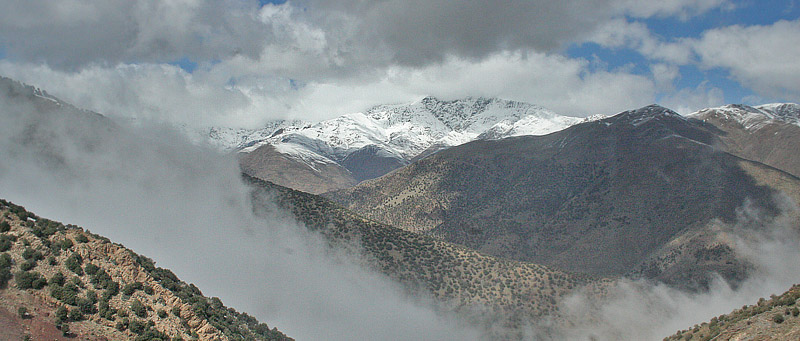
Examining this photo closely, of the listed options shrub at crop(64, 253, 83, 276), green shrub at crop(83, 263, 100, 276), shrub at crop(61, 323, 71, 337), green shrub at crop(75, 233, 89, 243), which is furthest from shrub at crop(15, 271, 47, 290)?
→ green shrub at crop(75, 233, 89, 243)

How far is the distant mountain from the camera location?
33.2m

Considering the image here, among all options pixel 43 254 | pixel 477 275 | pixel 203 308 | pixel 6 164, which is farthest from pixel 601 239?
pixel 6 164

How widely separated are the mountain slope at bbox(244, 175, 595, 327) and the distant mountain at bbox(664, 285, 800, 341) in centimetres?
6794

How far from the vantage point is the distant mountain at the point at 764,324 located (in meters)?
33.2

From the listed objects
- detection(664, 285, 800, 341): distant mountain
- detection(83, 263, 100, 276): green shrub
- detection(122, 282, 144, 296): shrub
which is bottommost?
detection(664, 285, 800, 341): distant mountain

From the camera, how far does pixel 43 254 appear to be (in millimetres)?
33438

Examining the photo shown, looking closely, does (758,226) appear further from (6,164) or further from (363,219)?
(6,164)

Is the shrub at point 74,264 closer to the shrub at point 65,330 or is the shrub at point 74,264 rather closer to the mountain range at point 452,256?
the mountain range at point 452,256

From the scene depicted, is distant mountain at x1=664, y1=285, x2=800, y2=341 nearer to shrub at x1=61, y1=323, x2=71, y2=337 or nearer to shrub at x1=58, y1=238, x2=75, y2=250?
shrub at x1=61, y1=323, x2=71, y2=337

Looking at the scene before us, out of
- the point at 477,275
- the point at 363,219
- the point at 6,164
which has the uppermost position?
the point at 6,164

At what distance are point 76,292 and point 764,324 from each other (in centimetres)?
4455

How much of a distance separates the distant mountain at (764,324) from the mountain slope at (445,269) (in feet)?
223

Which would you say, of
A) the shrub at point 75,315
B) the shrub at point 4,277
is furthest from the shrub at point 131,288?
the shrub at point 4,277

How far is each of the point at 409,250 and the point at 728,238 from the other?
93.5 m
